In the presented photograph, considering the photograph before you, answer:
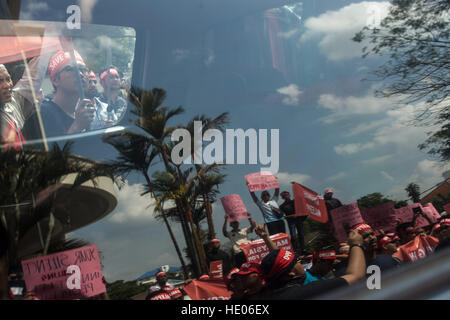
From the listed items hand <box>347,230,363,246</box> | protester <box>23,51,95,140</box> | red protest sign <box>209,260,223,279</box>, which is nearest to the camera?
protester <box>23,51,95,140</box>

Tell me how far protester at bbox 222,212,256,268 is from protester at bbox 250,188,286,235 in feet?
0.22

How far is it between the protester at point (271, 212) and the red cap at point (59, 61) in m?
0.75

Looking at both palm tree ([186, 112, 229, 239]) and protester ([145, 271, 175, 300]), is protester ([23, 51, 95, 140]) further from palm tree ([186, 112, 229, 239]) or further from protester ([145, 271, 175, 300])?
protester ([145, 271, 175, 300])

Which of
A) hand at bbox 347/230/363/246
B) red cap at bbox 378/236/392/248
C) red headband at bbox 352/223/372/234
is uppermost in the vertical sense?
red headband at bbox 352/223/372/234

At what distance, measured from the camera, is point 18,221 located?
1.13 meters

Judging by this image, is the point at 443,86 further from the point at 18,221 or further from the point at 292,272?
the point at 18,221

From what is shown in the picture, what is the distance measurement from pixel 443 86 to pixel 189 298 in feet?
5.60

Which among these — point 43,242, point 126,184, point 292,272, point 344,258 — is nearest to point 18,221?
point 43,242

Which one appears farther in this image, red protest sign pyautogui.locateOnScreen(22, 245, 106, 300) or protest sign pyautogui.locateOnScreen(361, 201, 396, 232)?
protest sign pyautogui.locateOnScreen(361, 201, 396, 232)

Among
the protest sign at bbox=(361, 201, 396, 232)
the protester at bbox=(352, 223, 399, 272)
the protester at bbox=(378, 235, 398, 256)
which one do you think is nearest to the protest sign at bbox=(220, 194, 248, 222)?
the protester at bbox=(352, 223, 399, 272)

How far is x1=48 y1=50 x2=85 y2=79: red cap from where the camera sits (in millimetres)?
1252

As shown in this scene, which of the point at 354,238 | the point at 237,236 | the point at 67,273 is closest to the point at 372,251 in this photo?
the point at 354,238
